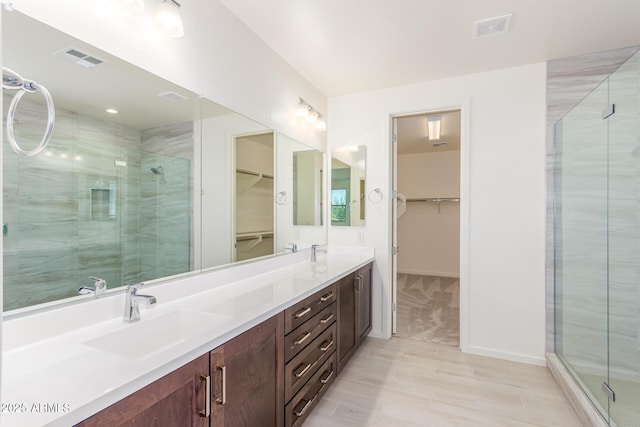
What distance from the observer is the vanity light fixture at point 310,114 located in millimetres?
2824

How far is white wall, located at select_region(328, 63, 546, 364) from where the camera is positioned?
105 inches

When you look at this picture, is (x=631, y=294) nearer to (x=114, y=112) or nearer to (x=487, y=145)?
(x=487, y=145)

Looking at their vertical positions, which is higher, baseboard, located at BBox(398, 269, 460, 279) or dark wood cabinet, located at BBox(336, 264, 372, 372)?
dark wood cabinet, located at BBox(336, 264, 372, 372)

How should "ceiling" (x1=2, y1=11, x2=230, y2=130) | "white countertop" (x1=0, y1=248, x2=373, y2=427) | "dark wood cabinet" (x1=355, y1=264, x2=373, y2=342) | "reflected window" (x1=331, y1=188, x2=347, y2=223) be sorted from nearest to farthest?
"white countertop" (x1=0, y1=248, x2=373, y2=427)
"ceiling" (x1=2, y1=11, x2=230, y2=130)
"dark wood cabinet" (x1=355, y1=264, x2=373, y2=342)
"reflected window" (x1=331, y1=188, x2=347, y2=223)

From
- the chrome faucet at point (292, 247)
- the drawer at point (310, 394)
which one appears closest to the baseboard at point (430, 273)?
the chrome faucet at point (292, 247)

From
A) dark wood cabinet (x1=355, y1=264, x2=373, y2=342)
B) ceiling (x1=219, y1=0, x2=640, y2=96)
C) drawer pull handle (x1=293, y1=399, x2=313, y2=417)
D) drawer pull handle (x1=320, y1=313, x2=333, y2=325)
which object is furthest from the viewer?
dark wood cabinet (x1=355, y1=264, x2=373, y2=342)

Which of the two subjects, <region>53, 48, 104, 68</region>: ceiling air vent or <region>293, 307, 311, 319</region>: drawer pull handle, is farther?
<region>293, 307, 311, 319</region>: drawer pull handle

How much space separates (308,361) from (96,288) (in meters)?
1.16

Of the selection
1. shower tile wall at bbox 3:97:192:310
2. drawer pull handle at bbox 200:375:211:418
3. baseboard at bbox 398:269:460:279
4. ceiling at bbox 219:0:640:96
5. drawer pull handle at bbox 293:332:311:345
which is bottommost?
baseboard at bbox 398:269:460:279

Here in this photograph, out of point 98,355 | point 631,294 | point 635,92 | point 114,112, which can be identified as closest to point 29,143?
point 114,112

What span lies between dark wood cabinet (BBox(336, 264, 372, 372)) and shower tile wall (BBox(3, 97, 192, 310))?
4.58ft

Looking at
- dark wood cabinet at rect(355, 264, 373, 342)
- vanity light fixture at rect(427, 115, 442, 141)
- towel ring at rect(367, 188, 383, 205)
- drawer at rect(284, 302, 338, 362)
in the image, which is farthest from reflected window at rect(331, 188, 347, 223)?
vanity light fixture at rect(427, 115, 442, 141)

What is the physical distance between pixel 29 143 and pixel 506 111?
3142 millimetres

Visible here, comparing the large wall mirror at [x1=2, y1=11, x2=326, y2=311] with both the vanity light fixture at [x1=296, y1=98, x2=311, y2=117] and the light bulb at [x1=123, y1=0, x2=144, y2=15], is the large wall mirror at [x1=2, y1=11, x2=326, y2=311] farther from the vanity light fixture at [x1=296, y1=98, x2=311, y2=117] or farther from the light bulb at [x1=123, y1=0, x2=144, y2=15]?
the vanity light fixture at [x1=296, y1=98, x2=311, y2=117]
